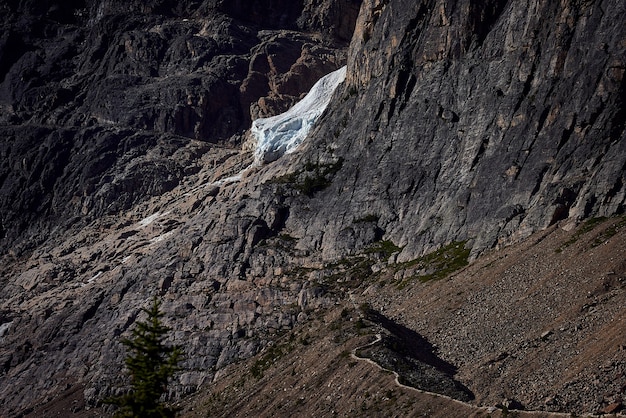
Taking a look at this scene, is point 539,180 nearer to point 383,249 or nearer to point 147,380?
A: point 383,249

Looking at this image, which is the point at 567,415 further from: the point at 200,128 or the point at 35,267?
the point at 200,128

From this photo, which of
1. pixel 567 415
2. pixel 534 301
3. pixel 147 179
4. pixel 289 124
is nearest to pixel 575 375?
pixel 567 415

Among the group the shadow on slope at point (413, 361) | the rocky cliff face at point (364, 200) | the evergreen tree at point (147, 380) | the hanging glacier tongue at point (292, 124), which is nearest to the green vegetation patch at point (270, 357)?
the rocky cliff face at point (364, 200)

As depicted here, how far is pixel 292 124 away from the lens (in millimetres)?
172125

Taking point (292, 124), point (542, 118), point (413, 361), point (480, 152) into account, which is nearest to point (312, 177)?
point (480, 152)

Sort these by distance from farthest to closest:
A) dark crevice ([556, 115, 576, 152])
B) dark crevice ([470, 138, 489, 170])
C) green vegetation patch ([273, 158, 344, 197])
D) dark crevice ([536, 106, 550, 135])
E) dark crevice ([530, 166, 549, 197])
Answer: green vegetation patch ([273, 158, 344, 197])
dark crevice ([470, 138, 489, 170])
dark crevice ([536, 106, 550, 135])
dark crevice ([556, 115, 576, 152])
dark crevice ([530, 166, 549, 197])

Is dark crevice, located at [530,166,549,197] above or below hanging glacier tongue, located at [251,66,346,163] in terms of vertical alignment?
below

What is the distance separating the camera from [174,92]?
19975 cm

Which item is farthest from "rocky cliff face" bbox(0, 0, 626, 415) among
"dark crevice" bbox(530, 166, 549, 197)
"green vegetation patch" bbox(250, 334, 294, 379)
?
"green vegetation patch" bbox(250, 334, 294, 379)

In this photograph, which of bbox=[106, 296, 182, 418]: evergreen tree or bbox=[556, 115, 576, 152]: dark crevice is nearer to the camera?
bbox=[106, 296, 182, 418]: evergreen tree

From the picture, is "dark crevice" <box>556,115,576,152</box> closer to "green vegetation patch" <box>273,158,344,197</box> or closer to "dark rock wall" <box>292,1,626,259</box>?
"dark rock wall" <box>292,1,626,259</box>

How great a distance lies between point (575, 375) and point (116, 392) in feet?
223

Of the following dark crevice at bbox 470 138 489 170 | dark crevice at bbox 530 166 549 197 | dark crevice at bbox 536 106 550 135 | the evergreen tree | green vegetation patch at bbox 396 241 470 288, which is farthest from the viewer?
dark crevice at bbox 470 138 489 170

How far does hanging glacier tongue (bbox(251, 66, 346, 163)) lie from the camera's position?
165 meters
